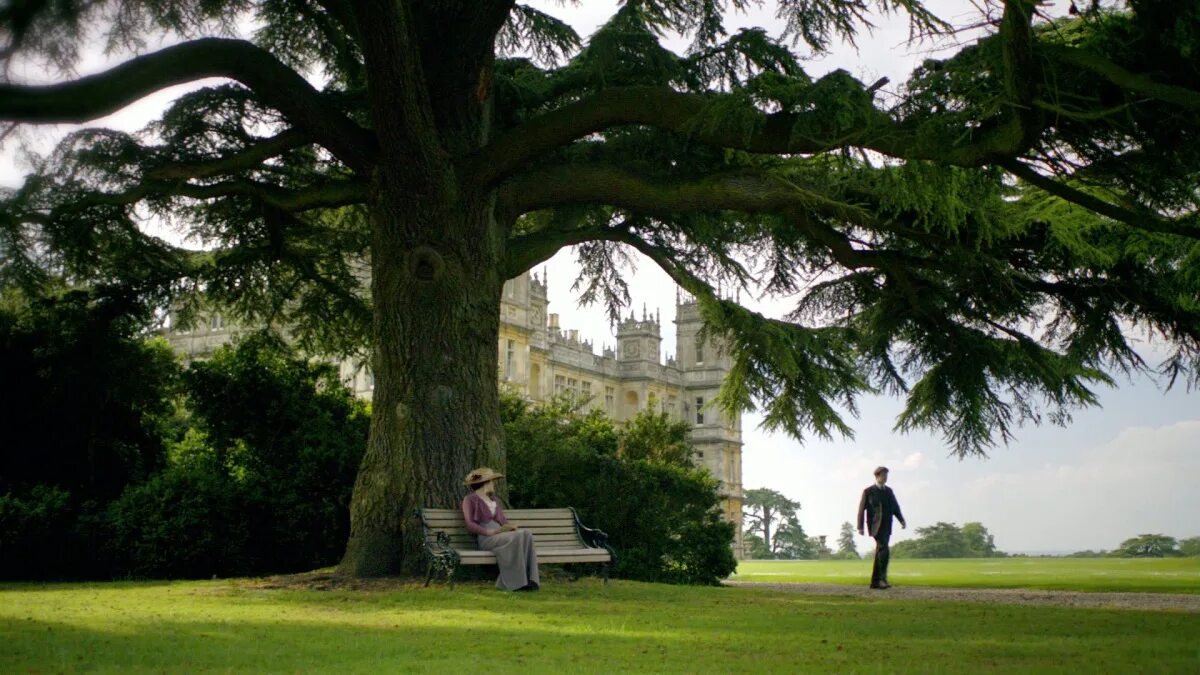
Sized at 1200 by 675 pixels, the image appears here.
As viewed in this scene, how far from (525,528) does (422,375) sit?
54.8 inches

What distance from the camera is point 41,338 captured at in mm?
12562

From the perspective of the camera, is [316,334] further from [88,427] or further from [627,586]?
[627,586]

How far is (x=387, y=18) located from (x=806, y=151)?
3.05 meters

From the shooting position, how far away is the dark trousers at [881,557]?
471 inches

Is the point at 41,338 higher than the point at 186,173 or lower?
lower

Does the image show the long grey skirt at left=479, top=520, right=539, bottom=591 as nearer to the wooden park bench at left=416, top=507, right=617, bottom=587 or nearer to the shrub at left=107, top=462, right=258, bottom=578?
the wooden park bench at left=416, top=507, right=617, bottom=587

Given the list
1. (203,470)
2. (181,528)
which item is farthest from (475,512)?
(203,470)

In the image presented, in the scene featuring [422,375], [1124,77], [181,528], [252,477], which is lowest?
[181,528]

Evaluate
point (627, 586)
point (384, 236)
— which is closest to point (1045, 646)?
point (627, 586)

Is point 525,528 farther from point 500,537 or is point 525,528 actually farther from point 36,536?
point 36,536

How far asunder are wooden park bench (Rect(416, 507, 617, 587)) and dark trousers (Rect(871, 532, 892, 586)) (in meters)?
3.37

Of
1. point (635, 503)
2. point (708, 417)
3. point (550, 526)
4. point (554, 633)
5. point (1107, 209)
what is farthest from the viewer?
point (708, 417)

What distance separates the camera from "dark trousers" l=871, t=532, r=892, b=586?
11969 millimetres

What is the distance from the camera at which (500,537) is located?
8.50 metres
